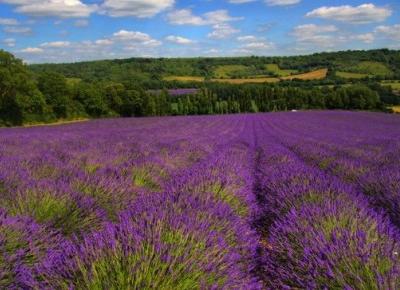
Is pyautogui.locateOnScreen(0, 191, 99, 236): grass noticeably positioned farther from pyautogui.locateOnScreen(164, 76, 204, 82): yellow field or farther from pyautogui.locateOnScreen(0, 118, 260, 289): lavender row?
pyautogui.locateOnScreen(164, 76, 204, 82): yellow field

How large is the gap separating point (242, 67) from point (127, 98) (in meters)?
88.5

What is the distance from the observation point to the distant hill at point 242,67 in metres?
118

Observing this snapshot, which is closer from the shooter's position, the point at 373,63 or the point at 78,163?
the point at 78,163

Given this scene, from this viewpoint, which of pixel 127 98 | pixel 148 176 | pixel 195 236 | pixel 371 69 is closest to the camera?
pixel 195 236

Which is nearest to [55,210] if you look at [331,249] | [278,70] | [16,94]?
[331,249]

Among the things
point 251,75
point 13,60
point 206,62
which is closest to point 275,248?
point 13,60

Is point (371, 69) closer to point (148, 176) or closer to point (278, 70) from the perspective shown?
point (278, 70)

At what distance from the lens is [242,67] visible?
152m

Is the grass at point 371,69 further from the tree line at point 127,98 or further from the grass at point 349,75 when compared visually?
the tree line at point 127,98

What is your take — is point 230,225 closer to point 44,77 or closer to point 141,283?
point 141,283

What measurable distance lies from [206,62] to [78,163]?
151m

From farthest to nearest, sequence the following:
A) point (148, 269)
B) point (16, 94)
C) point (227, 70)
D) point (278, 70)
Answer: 1. point (227, 70)
2. point (278, 70)
3. point (16, 94)
4. point (148, 269)

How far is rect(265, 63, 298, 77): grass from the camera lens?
13400 cm

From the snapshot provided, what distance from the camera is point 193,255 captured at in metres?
2.43
